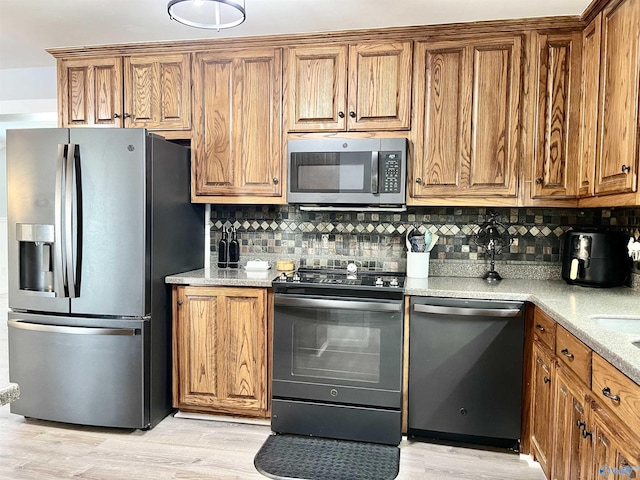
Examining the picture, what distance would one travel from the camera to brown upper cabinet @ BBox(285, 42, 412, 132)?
2775 millimetres

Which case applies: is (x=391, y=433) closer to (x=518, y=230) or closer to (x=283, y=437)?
(x=283, y=437)

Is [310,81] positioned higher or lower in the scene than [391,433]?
higher

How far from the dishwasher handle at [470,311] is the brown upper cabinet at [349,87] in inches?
41.2

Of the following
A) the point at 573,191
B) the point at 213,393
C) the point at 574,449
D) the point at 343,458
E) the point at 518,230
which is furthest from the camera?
the point at 518,230

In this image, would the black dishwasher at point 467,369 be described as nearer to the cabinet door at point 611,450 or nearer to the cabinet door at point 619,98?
the cabinet door at point 619,98

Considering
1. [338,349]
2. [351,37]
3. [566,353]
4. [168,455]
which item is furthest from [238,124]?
[566,353]

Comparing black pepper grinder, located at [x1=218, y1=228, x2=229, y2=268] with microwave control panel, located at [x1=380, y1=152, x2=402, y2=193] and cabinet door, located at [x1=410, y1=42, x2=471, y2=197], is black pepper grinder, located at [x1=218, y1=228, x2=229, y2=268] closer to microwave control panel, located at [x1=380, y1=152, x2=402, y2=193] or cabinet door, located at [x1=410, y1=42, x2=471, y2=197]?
microwave control panel, located at [x1=380, y1=152, x2=402, y2=193]

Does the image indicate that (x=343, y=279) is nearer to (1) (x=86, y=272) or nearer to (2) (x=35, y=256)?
(1) (x=86, y=272)

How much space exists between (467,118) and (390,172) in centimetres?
53

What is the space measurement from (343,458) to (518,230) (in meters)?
1.71

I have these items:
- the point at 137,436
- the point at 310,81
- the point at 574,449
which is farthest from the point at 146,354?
the point at 574,449

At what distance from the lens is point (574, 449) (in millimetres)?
1721

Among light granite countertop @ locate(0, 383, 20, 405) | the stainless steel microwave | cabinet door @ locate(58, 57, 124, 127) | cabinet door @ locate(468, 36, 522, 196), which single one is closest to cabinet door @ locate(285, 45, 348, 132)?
the stainless steel microwave

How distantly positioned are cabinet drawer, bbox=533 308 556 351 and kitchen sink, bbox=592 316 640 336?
20cm
